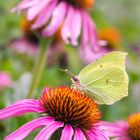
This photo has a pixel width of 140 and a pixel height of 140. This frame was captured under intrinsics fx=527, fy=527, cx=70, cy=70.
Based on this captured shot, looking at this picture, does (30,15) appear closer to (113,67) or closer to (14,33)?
(113,67)

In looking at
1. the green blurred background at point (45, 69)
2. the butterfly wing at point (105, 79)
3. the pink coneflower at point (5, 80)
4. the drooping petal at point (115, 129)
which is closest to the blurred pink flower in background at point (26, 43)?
the green blurred background at point (45, 69)

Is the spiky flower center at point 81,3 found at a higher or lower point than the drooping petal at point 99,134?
higher

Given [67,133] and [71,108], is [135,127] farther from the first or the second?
[67,133]

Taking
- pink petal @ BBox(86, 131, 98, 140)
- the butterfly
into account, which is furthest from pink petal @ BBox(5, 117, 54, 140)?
the butterfly

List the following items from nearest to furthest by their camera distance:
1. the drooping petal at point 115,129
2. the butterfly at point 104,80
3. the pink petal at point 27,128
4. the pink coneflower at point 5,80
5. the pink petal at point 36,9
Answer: the pink petal at point 27,128, the butterfly at point 104,80, the drooping petal at point 115,129, the pink petal at point 36,9, the pink coneflower at point 5,80

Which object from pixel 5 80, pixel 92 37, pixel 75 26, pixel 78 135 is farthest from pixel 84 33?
pixel 78 135

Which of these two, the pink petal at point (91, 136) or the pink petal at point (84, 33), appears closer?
the pink petal at point (91, 136)

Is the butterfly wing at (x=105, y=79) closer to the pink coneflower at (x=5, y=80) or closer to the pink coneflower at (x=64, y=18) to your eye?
the pink coneflower at (x=64, y=18)

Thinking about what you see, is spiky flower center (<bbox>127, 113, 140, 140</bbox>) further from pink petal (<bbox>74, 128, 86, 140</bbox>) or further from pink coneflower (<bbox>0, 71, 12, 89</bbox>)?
pink coneflower (<bbox>0, 71, 12, 89</bbox>)
